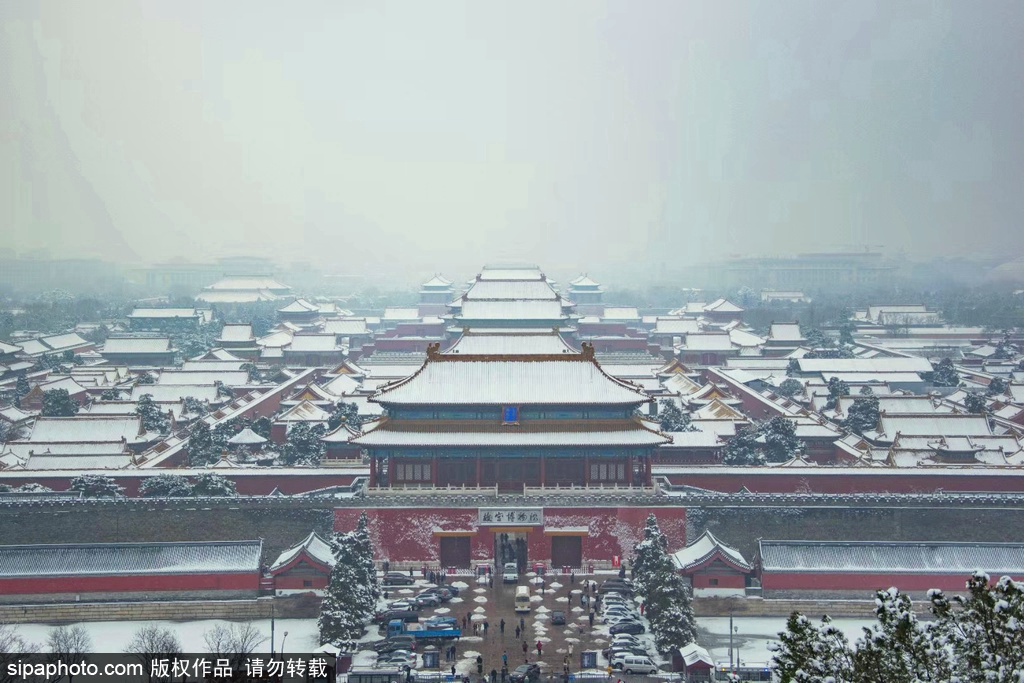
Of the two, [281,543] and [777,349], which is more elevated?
[777,349]

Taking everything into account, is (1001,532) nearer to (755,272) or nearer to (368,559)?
(368,559)

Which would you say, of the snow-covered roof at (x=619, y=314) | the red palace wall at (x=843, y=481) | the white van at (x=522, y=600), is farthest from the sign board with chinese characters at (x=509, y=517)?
the snow-covered roof at (x=619, y=314)

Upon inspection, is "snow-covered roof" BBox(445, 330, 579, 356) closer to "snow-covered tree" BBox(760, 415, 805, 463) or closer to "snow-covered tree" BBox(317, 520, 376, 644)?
"snow-covered tree" BBox(760, 415, 805, 463)

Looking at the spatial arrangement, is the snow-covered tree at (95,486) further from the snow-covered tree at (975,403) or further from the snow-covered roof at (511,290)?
the snow-covered tree at (975,403)

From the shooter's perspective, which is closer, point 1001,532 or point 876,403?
point 1001,532

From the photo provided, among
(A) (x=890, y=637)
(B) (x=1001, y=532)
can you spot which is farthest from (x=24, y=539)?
(B) (x=1001, y=532)

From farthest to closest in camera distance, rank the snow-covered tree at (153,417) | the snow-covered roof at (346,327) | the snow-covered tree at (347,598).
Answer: the snow-covered roof at (346,327), the snow-covered tree at (153,417), the snow-covered tree at (347,598)

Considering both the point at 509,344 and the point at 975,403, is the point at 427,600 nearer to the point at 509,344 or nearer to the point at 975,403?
the point at 509,344
